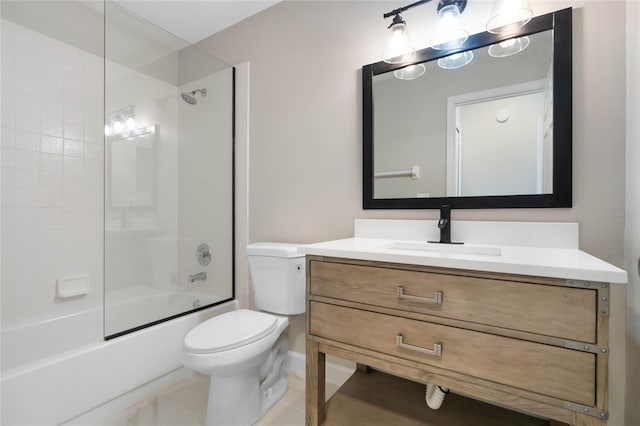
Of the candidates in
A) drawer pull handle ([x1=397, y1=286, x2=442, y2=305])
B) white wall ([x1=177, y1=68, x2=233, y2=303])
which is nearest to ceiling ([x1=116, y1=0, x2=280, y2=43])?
white wall ([x1=177, y1=68, x2=233, y2=303])

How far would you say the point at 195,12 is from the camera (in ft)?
6.27

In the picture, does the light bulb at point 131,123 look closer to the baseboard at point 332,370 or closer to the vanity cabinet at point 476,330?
the vanity cabinet at point 476,330

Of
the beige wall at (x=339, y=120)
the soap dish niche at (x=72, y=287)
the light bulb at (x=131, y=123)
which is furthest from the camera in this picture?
the light bulb at (x=131, y=123)

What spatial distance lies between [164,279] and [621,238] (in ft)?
7.71

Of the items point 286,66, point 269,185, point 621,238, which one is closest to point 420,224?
point 621,238

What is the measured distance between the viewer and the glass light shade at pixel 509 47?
1164 mm

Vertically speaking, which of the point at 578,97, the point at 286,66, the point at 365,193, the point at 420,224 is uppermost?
the point at 286,66

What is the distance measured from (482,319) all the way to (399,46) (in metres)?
1.22

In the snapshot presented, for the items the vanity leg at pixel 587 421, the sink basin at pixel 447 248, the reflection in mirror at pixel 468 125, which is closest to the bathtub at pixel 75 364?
the sink basin at pixel 447 248

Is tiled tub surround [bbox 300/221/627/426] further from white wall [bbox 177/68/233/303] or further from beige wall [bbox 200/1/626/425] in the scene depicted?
white wall [bbox 177/68/233/303]

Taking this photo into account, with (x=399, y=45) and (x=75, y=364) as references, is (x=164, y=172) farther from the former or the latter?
(x=399, y=45)

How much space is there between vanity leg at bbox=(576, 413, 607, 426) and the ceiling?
237 centimetres

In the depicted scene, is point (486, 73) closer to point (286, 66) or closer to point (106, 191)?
point (286, 66)

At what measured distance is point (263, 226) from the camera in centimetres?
191
